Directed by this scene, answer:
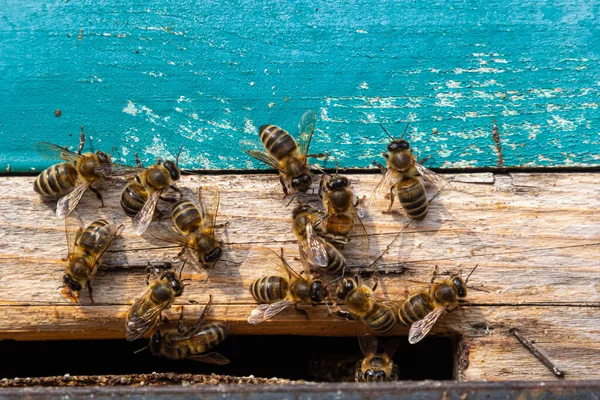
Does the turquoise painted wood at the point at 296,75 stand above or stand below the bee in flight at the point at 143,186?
above

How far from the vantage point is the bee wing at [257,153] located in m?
2.78

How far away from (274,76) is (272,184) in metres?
0.53

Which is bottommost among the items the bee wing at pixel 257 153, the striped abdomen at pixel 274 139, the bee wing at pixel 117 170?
the bee wing at pixel 117 170

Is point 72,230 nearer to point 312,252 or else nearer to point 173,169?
point 173,169

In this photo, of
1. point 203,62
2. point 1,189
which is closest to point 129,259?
point 1,189

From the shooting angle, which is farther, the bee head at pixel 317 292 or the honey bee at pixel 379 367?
the honey bee at pixel 379 367

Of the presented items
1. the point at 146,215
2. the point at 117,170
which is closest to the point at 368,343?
the point at 146,215

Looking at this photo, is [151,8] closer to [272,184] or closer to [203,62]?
[203,62]

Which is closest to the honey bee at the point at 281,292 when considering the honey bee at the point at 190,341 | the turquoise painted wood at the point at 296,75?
the honey bee at the point at 190,341

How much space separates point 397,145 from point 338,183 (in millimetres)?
319

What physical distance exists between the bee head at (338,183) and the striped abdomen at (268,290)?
1.52 ft

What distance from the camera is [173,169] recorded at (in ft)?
9.00

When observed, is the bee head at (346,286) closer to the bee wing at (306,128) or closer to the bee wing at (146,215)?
the bee wing at (306,128)

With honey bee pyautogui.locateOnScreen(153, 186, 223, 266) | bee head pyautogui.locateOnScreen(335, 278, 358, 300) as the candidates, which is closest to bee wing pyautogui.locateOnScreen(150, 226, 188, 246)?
honey bee pyautogui.locateOnScreen(153, 186, 223, 266)
